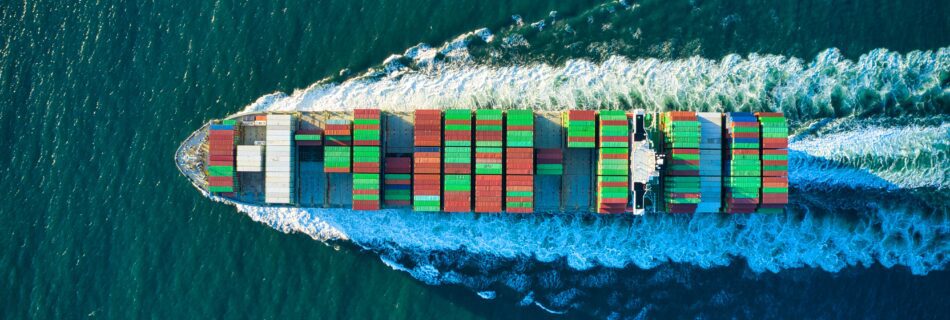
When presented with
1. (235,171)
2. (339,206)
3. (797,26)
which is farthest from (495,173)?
(797,26)

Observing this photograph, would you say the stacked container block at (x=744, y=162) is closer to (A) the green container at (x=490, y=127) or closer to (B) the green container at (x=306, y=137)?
(A) the green container at (x=490, y=127)

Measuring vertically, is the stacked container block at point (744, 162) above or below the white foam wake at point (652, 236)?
above

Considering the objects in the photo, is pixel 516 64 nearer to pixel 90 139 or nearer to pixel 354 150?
pixel 354 150

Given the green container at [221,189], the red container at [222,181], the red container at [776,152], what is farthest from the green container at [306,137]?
the red container at [776,152]

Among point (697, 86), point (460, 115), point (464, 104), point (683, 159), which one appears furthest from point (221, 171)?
point (697, 86)

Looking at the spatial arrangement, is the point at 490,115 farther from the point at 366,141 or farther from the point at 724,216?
the point at 724,216
